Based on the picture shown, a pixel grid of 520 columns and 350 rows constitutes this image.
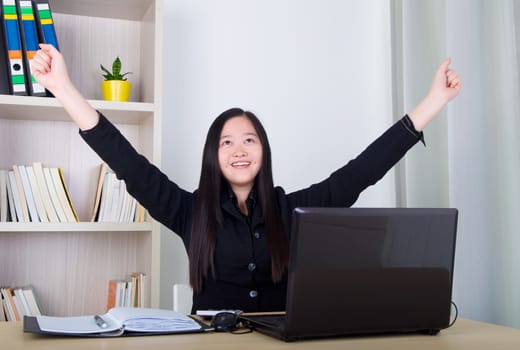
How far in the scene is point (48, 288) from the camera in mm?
2520

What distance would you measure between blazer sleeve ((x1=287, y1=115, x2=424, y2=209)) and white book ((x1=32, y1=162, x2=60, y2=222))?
0.91 metres

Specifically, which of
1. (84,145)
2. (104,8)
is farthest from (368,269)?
(104,8)

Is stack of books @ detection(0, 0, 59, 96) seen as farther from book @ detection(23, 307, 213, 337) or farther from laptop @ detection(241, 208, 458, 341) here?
laptop @ detection(241, 208, 458, 341)

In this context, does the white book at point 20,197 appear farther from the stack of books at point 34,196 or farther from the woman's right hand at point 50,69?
the woman's right hand at point 50,69

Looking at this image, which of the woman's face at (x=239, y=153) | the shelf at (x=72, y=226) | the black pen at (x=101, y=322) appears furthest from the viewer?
the shelf at (x=72, y=226)

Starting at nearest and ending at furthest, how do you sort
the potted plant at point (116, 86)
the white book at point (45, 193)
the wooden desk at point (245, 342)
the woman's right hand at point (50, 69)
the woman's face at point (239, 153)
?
the wooden desk at point (245, 342), the woman's right hand at point (50, 69), the woman's face at point (239, 153), the white book at point (45, 193), the potted plant at point (116, 86)

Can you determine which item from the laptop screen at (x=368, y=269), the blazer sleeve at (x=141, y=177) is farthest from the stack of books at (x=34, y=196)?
the laptop screen at (x=368, y=269)

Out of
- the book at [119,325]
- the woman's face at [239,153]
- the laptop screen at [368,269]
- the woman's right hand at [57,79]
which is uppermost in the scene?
the woman's right hand at [57,79]

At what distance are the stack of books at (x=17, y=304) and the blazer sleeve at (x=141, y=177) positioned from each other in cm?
77

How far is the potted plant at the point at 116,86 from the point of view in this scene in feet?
8.02

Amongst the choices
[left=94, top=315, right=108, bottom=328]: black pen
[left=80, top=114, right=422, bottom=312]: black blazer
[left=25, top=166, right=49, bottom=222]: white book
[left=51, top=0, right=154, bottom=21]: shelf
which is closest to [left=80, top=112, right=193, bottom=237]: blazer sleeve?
[left=80, top=114, right=422, bottom=312]: black blazer

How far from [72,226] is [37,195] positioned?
19 centimetres

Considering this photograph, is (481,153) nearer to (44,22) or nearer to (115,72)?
(115,72)

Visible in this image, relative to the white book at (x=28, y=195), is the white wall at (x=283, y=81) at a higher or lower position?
higher
